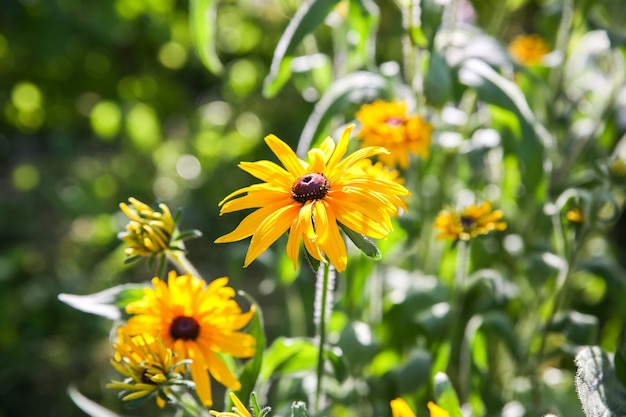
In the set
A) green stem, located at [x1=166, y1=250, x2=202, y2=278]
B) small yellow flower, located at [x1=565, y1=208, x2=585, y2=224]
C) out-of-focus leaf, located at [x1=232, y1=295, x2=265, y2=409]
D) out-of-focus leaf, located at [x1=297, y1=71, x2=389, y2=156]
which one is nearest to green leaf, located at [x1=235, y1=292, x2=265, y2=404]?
out-of-focus leaf, located at [x1=232, y1=295, x2=265, y2=409]

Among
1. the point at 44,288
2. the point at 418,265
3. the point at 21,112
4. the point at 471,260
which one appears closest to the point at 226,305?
the point at 471,260

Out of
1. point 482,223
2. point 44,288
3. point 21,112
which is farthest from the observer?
point 21,112

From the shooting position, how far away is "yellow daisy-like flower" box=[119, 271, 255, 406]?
817mm

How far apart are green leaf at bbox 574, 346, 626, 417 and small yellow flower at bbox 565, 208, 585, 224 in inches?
7.7

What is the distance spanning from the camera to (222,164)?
2.00m

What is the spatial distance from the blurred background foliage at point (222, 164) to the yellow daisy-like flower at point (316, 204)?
29cm

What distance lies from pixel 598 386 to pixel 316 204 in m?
0.38

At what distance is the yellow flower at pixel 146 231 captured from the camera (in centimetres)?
82

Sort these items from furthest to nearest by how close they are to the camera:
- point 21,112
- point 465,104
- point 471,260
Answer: point 21,112, point 465,104, point 471,260

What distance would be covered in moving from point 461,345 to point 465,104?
0.44 m

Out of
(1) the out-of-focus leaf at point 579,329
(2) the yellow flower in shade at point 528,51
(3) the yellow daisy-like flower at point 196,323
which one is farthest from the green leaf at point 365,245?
(2) the yellow flower in shade at point 528,51

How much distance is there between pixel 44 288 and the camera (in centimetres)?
179

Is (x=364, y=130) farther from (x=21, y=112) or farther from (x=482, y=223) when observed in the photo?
(x=21, y=112)

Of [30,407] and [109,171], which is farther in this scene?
[109,171]
